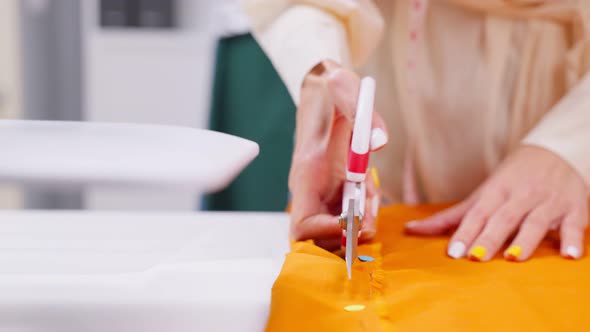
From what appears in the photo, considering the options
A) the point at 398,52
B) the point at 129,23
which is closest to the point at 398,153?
the point at 398,52

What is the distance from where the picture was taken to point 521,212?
20.3 inches

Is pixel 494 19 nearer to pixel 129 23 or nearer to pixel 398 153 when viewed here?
pixel 398 153

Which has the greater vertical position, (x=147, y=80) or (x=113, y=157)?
(x=113, y=157)

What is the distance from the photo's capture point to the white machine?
0.30m

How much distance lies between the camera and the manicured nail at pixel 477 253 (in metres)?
0.46

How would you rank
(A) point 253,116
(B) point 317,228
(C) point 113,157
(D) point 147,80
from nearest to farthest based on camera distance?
(C) point 113,157
(B) point 317,228
(A) point 253,116
(D) point 147,80

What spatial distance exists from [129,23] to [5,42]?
713mm

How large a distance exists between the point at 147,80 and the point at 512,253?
1.19m

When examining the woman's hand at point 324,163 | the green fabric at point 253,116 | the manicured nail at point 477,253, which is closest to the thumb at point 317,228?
the woman's hand at point 324,163

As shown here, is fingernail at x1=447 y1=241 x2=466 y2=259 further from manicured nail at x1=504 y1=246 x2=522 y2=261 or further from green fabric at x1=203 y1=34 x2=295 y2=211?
green fabric at x1=203 y1=34 x2=295 y2=211

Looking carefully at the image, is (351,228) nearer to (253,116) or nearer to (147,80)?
(253,116)

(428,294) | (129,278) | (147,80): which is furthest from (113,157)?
(147,80)

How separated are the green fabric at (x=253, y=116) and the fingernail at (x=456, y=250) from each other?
0.27 m

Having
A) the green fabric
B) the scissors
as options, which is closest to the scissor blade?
the scissors
